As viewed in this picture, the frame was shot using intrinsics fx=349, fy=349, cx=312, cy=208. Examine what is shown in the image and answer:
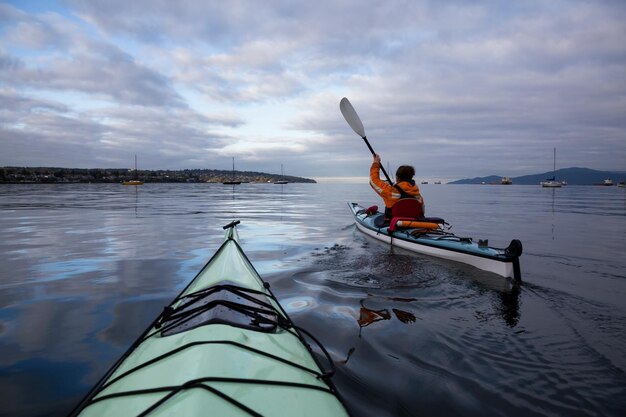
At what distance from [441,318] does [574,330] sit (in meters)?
1.43

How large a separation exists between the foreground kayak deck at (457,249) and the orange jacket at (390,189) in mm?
839

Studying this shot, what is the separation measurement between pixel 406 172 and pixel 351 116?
3995 millimetres

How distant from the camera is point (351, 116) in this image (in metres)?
11.9

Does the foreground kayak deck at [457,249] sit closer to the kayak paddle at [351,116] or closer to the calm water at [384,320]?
the calm water at [384,320]

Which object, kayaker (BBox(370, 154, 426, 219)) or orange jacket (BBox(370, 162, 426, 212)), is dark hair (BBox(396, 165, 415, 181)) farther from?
orange jacket (BBox(370, 162, 426, 212))

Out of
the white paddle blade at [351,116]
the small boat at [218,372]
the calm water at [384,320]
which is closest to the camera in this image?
the small boat at [218,372]

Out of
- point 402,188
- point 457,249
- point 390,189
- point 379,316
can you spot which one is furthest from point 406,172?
point 379,316

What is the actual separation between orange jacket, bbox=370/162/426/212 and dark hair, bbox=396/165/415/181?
0.18m

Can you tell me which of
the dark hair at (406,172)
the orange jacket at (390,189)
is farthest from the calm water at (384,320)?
the dark hair at (406,172)

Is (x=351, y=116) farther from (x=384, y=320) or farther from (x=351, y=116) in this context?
(x=384, y=320)

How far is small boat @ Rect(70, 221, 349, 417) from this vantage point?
1630 millimetres

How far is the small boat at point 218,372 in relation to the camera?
163 cm

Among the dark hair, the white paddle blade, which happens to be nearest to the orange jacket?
the dark hair

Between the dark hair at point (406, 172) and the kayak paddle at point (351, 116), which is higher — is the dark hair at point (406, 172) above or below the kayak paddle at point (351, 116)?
below
